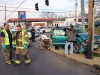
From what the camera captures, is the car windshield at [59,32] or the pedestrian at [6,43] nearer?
the pedestrian at [6,43]

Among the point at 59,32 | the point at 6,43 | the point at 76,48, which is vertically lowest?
the point at 76,48

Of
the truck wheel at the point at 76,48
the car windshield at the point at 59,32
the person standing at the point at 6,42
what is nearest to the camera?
the person standing at the point at 6,42

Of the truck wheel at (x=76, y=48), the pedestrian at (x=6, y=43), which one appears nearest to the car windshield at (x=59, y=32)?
the truck wheel at (x=76, y=48)

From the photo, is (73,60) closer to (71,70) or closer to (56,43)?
(71,70)

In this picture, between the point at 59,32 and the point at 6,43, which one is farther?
the point at 59,32

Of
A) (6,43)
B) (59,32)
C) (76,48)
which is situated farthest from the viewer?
(59,32)

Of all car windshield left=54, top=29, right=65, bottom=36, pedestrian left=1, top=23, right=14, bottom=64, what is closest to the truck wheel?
car windshield left=54, top=29, right=65, bottom=36

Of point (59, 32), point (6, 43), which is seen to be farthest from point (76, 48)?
point (6, 43)

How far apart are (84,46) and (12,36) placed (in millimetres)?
4242

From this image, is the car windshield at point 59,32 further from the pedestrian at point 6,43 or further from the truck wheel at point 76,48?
the pedestrian at point 6,43

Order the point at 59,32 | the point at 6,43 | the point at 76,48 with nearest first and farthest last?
1. the point at 6,43
2. the point at 76,48
3. the point at 59,32

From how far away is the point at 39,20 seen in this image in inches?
2950

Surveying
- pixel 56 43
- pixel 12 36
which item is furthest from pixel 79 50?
pixel 12 36

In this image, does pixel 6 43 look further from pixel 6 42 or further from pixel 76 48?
pixel 76 48
